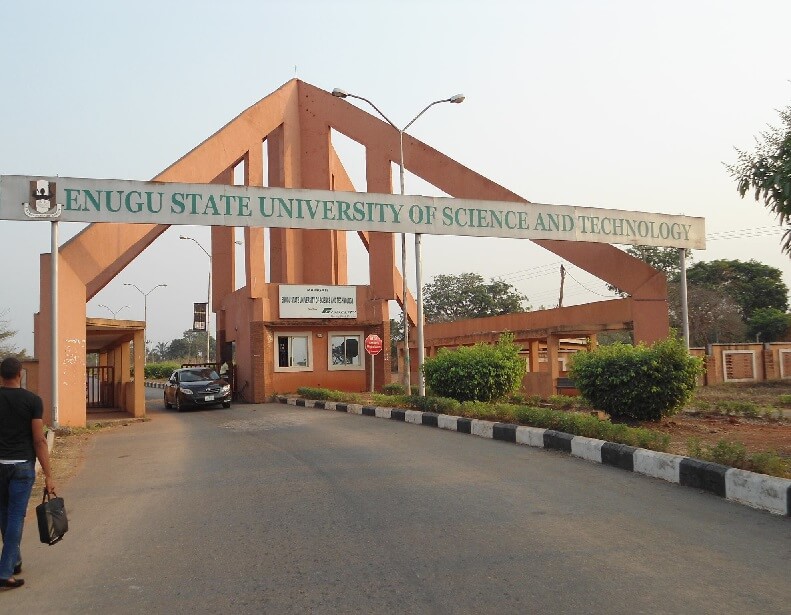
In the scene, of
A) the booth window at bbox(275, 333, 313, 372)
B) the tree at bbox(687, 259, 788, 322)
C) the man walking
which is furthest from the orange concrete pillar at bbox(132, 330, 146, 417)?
the tree at bbox(687, 259, 788, 322)

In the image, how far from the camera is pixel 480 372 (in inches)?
680

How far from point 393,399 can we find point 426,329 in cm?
1998

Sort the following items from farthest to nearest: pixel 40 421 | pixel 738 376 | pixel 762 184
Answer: pixel 738 376, pixel 762 184, pixel 40 421

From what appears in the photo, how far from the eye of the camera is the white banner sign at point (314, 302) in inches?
1111

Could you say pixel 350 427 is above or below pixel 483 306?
below

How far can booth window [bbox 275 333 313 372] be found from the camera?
28719 millimetres

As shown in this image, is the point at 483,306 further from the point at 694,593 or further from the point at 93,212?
the point at 694,593

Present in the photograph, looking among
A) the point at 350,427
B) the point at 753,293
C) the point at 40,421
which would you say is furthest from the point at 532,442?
the point at 753,293

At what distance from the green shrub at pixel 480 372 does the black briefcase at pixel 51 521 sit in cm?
1268

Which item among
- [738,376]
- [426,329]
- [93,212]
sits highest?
[93,212]

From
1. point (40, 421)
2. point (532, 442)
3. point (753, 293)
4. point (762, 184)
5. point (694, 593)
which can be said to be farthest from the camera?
point (753, 293)

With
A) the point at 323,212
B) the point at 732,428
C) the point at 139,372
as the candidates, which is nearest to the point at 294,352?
the point at 139,372

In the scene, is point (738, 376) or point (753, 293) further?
point (753, 293)

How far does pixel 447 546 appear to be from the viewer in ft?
18.0
